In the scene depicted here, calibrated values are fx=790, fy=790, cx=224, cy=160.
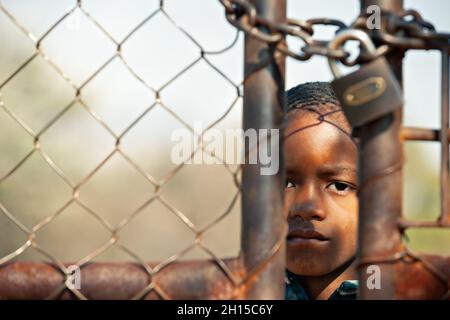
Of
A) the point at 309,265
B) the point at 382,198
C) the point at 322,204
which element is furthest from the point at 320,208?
the point at 382,198

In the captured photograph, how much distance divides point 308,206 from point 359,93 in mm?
824

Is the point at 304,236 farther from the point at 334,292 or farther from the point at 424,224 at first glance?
the point at 424,224

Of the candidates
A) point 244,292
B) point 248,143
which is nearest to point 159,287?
point 244,292

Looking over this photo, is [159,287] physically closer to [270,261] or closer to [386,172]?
[270,261]

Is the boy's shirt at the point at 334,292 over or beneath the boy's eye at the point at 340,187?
beneath

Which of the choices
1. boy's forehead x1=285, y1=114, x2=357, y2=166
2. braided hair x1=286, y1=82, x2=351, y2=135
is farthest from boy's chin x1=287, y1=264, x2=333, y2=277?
braided hair x1=286, y1=82, x2=351, y2=135

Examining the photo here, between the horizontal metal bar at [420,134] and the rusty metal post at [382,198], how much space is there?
0.01 m

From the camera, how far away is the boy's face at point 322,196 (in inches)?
77.1

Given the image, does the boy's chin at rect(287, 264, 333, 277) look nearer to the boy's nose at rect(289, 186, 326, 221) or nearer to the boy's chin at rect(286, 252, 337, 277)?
the boy's chin at rect(286, 252, 337, 277)

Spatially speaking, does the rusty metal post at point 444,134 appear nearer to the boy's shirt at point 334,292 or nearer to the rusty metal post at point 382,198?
the rusty metal post at point 382,198

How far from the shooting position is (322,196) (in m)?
1.99

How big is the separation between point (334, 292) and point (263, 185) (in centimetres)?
92

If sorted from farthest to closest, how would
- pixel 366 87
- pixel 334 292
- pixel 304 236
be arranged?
pixel 334 292 → pixel 304 236 → pixel 366 87

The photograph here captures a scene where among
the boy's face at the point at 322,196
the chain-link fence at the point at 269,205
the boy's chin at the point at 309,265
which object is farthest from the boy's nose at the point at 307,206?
the chain-link fence at the point at 269,205
